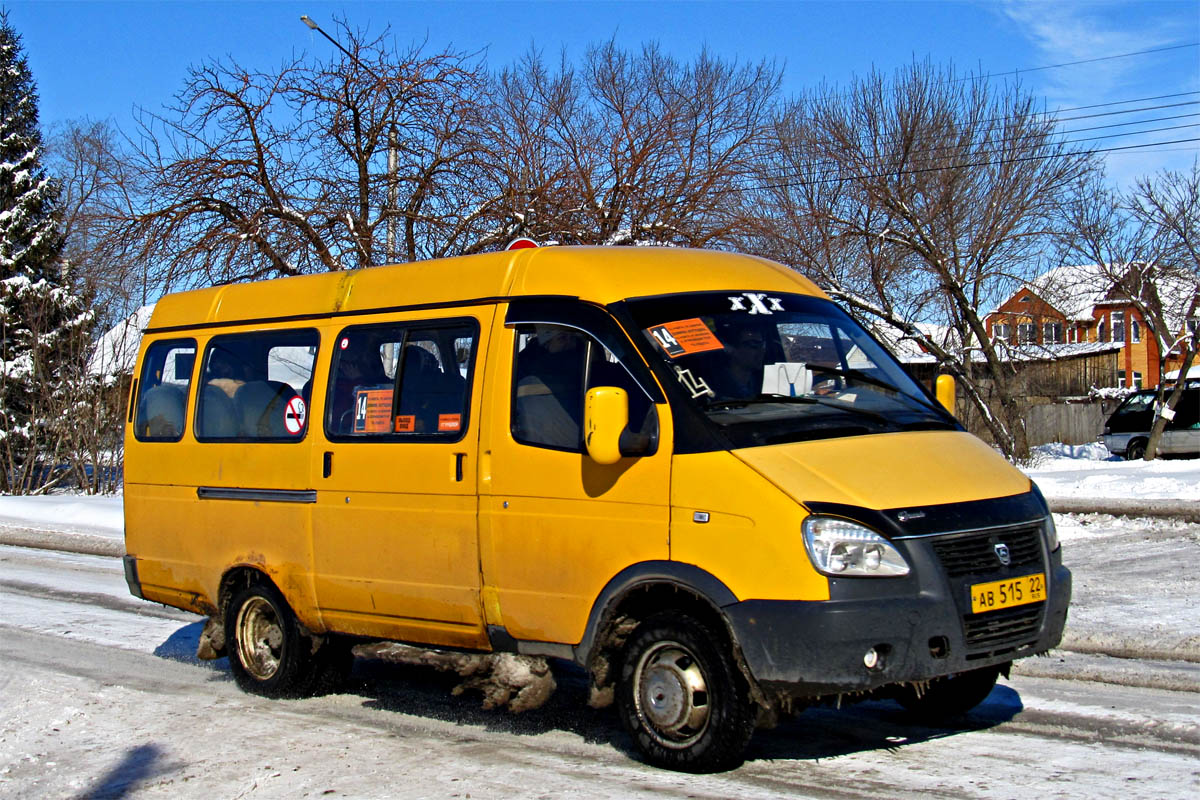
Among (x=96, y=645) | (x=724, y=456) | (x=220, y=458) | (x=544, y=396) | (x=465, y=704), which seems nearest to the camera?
(x=724, y=456)

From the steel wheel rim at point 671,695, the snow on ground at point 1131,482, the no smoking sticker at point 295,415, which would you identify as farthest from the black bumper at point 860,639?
the snow on ground at point 1131,482

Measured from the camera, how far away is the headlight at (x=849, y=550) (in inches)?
198

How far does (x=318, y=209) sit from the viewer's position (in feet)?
59.0

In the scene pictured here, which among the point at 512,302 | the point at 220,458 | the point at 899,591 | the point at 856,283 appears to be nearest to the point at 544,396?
the point at 512,302

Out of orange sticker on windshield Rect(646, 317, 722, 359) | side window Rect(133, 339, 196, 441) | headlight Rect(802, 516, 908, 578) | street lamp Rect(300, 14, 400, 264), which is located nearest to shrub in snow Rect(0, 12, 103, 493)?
street lamp Rect(300, 14, 400, 264)

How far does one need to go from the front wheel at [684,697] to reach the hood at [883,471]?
792mm

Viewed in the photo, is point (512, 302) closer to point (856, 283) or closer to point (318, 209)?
point (318, 209)

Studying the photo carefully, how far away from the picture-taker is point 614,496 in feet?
18.8

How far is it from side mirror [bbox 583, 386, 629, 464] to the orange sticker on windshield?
0.41m

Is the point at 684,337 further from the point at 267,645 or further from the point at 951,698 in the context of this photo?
the point at 267,645

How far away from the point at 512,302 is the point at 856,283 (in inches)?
868

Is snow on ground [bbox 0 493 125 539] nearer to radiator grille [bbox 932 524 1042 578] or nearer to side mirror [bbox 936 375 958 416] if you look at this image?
side mirror [bbox 936 375 958 416]

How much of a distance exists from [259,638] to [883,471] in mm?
4405

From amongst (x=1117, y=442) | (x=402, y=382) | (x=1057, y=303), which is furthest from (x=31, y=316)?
(x=1117, y=442)
